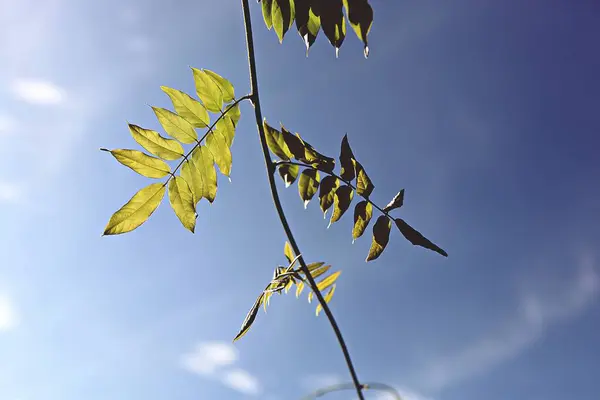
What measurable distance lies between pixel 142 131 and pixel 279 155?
1.08ft

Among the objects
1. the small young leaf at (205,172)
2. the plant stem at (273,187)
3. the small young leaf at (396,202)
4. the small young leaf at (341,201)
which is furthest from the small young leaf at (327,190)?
the plant stem at (273,187)

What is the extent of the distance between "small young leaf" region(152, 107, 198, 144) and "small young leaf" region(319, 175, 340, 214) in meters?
0.32

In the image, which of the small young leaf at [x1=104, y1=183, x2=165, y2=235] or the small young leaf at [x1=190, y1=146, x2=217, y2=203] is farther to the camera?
the small young leaf at [x1=190, y1=146, x2=217, y2=203]

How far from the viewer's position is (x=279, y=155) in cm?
121

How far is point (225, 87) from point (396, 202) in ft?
1.51

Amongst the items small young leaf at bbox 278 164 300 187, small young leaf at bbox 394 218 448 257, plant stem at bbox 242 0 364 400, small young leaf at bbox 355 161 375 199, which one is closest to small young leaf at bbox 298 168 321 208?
small young leaf at bbox 278 164 300 187

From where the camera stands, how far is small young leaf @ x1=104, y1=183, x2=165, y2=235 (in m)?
1.04

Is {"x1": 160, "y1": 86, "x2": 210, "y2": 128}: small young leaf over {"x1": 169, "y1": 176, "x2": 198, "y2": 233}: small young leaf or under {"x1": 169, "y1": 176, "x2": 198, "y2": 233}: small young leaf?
over

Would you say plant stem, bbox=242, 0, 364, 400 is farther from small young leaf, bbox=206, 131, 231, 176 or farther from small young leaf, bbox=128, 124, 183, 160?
small young leaf, bbox=128, 124, 183, 160

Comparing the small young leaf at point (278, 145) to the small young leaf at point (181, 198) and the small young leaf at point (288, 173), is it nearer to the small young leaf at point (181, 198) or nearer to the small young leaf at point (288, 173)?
the small young leaf at point (288, 173)

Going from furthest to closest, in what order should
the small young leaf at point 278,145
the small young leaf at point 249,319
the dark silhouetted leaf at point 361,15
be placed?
the small young leaf at point 278,145 → the dark silhouetted leaf at point 361,15 → the small young leaf at point 249,319

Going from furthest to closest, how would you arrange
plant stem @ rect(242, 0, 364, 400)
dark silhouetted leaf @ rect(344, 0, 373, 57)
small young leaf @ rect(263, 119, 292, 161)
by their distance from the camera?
1. small young leaf @ rect(263, 119, 292, 161)
2. dark silhouetted leaf @ rect(344, 0, 373, 57)
3. plant stem @ rect(242, 0, 364, 400)

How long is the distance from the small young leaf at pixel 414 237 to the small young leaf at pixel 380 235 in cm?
3

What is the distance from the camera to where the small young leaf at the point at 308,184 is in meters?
1.26
